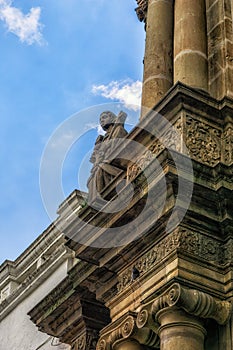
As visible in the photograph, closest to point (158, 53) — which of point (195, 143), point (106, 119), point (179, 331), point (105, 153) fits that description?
point (106, 119)

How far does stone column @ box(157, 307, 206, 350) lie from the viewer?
920 centimetres

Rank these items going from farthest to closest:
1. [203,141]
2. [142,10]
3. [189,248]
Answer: [142,10] → [203,141] → [189,248]

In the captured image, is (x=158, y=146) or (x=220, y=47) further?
(x=220, y=47)

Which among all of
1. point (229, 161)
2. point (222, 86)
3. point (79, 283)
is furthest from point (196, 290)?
point (222, 86)

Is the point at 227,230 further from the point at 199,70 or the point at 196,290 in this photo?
the point at 199,70

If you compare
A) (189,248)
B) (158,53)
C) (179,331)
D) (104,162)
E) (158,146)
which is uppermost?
(158,53)

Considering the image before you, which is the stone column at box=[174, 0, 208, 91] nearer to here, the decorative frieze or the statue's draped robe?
the statue's draped robe

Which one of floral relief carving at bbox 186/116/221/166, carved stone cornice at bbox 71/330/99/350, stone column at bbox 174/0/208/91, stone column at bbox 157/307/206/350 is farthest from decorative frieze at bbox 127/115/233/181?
carved stone cornice at bbox 71/330/99/350

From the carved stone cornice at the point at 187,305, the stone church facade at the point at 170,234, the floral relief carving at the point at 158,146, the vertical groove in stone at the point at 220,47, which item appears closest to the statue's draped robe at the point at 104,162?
the stone church facade at the point at 170,234

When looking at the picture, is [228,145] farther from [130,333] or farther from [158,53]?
[158,53]

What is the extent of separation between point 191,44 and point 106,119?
1802 mm

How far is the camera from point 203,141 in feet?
35.6

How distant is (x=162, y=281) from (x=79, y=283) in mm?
2498

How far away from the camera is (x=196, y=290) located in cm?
958
